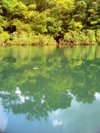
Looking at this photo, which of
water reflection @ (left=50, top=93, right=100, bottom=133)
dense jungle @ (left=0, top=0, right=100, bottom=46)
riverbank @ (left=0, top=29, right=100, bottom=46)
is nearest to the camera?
water reflection @ (left=50, top=93, right=100, bottom=133)

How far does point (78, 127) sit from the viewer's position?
1.00m

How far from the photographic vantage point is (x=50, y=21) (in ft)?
54.8

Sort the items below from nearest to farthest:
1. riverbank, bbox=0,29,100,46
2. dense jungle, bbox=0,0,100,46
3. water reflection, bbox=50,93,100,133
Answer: water reflection, bbox=50,93,100,133
riverbank, bbox=0,29,100,46
dense jungle, bbox=0,0,100,46

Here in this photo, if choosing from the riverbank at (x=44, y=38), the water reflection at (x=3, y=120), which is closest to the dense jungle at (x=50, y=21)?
the riverbank at (x=44, y=38)

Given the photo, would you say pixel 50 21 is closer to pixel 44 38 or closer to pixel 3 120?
pixel 44 38

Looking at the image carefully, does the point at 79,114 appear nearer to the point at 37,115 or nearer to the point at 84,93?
the point at 37,115

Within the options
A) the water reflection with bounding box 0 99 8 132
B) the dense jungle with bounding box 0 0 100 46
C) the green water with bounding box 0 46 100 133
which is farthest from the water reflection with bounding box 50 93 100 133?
the dense jungle with bounding box 0 0 100 46

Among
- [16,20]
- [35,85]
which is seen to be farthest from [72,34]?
[35,85]

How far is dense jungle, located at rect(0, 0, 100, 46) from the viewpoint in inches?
600

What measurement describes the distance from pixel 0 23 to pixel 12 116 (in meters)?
16.1

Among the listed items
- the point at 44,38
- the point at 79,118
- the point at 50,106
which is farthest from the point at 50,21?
the point at 79,118

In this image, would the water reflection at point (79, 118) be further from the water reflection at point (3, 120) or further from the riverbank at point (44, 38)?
the riverbank at point (44, 38)

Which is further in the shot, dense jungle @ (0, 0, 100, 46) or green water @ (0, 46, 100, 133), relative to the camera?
dense jungle @ (0, 0, 100, 46)

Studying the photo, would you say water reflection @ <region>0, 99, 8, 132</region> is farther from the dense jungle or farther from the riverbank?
the dense jungle
